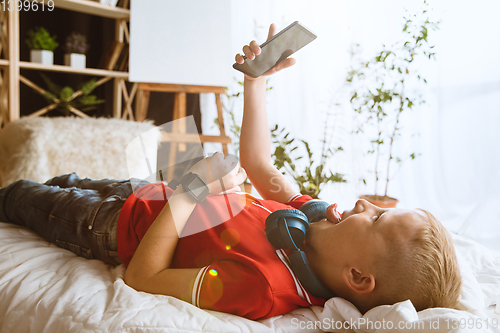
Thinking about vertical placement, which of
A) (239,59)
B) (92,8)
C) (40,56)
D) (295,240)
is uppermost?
(92,8)

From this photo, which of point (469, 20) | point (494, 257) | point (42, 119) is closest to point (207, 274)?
point (494, 257)

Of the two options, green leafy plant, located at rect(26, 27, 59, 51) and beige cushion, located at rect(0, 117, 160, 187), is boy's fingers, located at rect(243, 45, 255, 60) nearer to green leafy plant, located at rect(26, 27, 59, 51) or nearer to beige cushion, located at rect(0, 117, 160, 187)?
beige cushion, located at rect(0, 117, 160, 187)

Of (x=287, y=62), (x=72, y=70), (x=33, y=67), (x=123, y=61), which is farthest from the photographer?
(x=123, y=61)

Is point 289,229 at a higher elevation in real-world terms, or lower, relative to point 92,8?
lower

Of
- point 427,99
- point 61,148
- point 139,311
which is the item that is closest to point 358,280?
point 139,311

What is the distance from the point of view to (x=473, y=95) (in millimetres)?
1876

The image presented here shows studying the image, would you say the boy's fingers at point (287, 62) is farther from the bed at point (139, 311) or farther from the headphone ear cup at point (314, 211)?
the bed at point (139, 311)

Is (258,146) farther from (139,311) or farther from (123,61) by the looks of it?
(123,61)

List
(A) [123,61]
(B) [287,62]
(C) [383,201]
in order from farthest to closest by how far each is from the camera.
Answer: (A) [123,61], (C) [383,201], (B) [287,62]

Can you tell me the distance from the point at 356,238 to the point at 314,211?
0.16 m

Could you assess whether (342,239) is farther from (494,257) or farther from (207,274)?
(494,257)

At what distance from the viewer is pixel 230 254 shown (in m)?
0.65

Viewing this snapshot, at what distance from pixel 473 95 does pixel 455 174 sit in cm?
44

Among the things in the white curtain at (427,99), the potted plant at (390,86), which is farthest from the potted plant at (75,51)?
the potted plant at (390,86)
